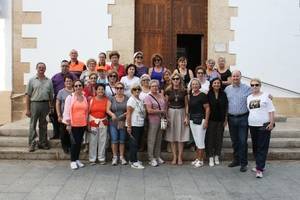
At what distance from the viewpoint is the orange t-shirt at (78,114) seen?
795cm

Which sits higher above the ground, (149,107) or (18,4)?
(18,4)

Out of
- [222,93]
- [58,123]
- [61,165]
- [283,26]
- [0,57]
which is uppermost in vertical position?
[283,26]

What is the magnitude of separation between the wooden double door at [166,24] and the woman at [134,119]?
338cm

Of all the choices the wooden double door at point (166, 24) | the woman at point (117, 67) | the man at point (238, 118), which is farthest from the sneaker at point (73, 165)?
the wooden double door at point (166, 24)

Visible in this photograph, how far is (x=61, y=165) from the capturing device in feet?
26.6

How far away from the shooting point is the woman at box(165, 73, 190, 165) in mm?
8211

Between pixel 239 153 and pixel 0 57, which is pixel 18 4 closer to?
pixel 0 57

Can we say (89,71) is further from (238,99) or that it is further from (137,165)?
(238,99)

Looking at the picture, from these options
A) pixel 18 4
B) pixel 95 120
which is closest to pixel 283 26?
pixel 95 120

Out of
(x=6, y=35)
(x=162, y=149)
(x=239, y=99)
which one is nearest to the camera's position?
(x=239, y=99)

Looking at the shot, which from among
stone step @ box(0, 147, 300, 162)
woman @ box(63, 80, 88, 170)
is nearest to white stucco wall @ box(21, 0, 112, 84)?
stone step @ box(0, 147, 300, 162)

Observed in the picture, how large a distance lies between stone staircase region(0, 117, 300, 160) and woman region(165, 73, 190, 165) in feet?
→ 1.29

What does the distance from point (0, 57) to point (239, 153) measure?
597 centimetres

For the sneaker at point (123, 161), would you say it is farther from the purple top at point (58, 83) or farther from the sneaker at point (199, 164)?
the purple top at point (58, 83)
